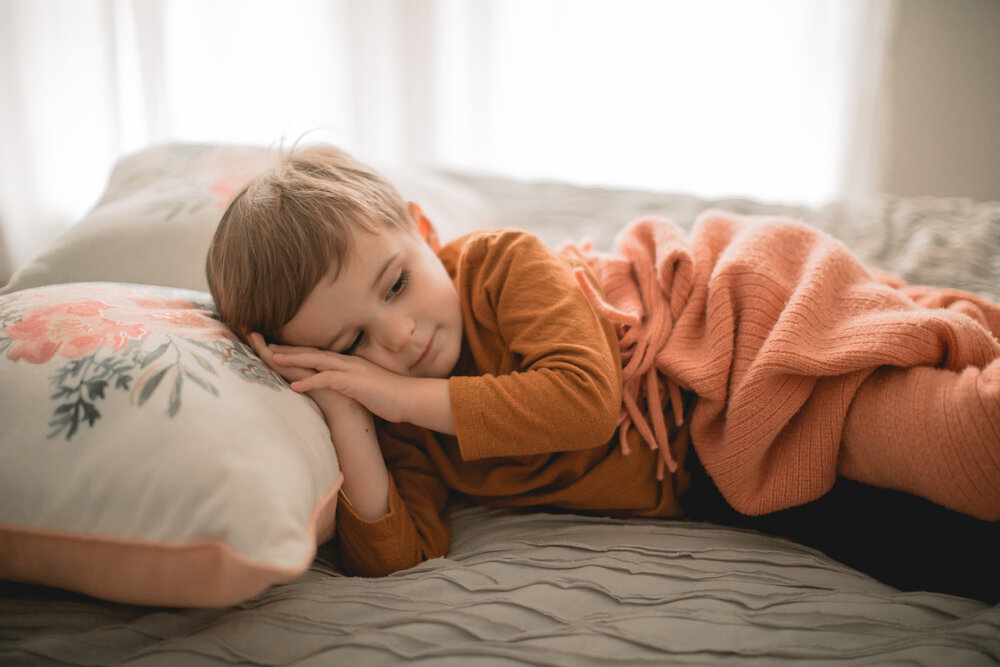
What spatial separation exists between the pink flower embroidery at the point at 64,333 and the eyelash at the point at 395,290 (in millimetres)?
244

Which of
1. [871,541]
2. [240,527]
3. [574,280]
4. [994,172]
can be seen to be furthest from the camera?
[994,172]

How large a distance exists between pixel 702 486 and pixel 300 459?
54cm

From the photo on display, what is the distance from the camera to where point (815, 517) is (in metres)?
0.78

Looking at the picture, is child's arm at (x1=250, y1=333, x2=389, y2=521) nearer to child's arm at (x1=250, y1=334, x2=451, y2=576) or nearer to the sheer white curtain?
child's arm at (x1=250, y1=334, x2=451, y2=576)

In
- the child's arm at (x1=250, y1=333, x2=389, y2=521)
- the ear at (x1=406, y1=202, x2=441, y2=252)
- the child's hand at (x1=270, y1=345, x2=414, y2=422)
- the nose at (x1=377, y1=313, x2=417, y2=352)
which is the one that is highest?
the ear at (x1=406, y1=202, x2=441, y2=252)

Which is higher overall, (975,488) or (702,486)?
(975,488)

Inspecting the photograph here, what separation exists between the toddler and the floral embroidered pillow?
0.16 m

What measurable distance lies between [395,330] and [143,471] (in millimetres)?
326

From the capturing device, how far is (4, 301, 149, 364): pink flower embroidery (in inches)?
23.8

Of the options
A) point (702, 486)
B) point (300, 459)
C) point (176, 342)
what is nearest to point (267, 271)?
point (176, 342)

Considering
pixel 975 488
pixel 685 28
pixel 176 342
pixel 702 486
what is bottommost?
pixel 702 486

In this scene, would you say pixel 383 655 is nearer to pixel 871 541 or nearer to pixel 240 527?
pixel 240 527

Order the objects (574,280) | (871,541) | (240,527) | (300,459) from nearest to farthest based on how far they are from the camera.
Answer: (240,527) → (300,459) → (871,541) → (574,280)

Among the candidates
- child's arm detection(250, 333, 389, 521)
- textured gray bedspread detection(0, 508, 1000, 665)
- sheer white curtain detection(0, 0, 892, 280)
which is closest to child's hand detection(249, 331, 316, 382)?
child's arm detection(250, 333, 389, 521)
